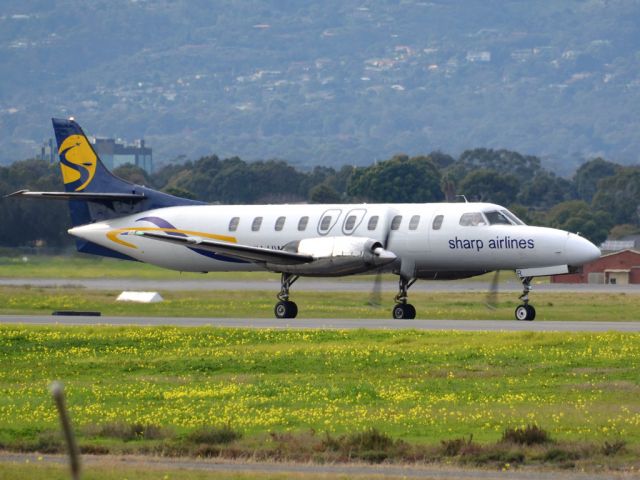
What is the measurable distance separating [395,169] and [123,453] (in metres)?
123

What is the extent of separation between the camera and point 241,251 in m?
45.4

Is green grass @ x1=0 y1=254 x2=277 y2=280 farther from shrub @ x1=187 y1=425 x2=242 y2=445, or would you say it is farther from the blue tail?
shrub @ x1=187 y1=425 x2=242 y2=445

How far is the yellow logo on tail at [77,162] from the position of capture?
52.2 metres

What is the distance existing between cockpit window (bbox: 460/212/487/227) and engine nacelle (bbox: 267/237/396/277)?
97.9 inches

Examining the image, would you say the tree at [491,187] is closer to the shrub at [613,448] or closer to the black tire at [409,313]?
the black tire at [409,313]

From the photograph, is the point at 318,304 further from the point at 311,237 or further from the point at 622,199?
the point at 622,199

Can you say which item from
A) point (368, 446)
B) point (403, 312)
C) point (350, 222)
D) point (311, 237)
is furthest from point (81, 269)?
point (368, 446)

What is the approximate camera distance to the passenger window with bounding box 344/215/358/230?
151ft

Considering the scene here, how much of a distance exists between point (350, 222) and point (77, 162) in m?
11.5

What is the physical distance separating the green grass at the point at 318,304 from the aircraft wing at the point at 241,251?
23.2 feet

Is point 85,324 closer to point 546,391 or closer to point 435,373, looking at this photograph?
point 435,373

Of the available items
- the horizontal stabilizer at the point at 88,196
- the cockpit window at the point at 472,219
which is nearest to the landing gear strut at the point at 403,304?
the cockpit window at the point at 472,219

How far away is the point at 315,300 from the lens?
67500 mm

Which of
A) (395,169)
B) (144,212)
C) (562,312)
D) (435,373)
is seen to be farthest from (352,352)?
(395,169)
